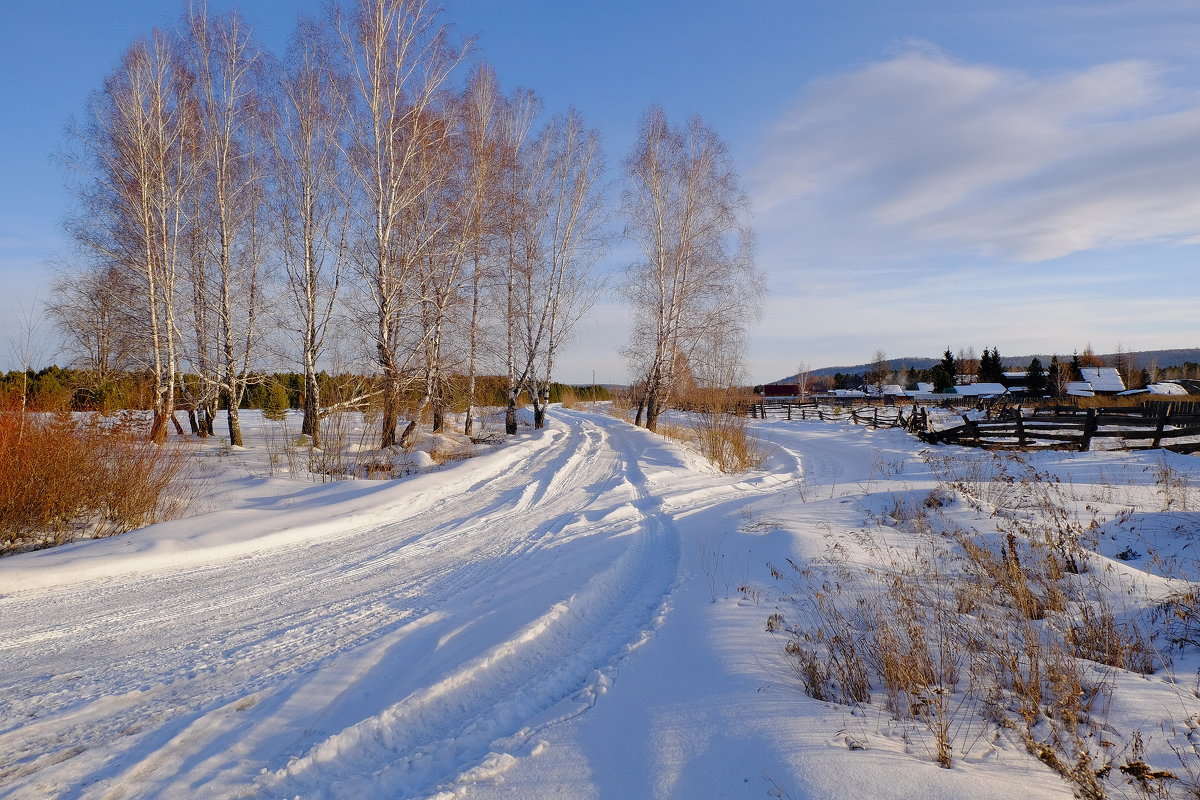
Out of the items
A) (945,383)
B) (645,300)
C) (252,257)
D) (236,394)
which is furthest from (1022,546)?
(945,383)

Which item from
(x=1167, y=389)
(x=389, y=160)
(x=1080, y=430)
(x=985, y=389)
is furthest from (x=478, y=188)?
(x=985, y=389)

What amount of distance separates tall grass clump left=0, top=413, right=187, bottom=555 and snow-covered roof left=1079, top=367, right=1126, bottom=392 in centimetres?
7455

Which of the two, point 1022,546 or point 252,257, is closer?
point 1022,546

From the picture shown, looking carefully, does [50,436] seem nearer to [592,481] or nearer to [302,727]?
[302,727]

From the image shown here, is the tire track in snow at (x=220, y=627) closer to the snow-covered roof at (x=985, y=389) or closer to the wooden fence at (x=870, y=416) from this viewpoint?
the wooden fence at (x=870, y=416)

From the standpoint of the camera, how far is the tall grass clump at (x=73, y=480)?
255 inches

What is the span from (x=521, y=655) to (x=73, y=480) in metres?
6.63

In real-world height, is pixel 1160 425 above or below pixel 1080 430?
above

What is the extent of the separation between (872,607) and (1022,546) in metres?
2.82

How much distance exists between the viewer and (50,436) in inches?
272

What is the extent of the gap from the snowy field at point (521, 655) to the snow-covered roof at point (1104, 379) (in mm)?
66247

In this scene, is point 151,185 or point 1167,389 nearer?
point 151,185

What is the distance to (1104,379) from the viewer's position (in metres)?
60.6

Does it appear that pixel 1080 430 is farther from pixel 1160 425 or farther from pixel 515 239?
pixel 515 239
